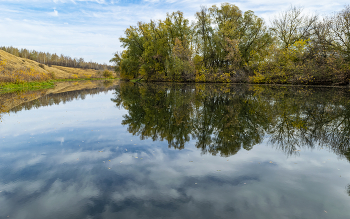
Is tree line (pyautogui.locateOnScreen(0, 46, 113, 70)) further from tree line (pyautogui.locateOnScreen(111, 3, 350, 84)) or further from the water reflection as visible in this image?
the water reflection

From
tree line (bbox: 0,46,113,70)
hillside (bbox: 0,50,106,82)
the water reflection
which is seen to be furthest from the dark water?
tree line (bbox: 0,46,113,70)

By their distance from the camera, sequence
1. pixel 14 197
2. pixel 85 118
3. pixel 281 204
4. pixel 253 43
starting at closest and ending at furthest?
pixel 281 204
pixel 14 197
pixel 85 118
pixel 253 43

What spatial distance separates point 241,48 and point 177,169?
41865 millimetres

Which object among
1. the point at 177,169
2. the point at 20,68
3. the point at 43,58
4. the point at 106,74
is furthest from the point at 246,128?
the point at 43,58

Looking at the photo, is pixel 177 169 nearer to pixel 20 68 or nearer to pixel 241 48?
pixel 20 68

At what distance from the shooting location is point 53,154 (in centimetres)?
593

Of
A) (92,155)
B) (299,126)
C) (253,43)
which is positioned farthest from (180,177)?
(253,43)

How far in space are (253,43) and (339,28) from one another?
1466 centimetres

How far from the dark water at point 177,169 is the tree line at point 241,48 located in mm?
27297

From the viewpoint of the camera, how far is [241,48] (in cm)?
4206

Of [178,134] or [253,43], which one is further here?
[253,43]

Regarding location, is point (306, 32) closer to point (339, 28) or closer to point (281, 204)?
point (339, 28)

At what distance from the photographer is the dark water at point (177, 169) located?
3.44m

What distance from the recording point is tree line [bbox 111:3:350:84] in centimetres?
3012
